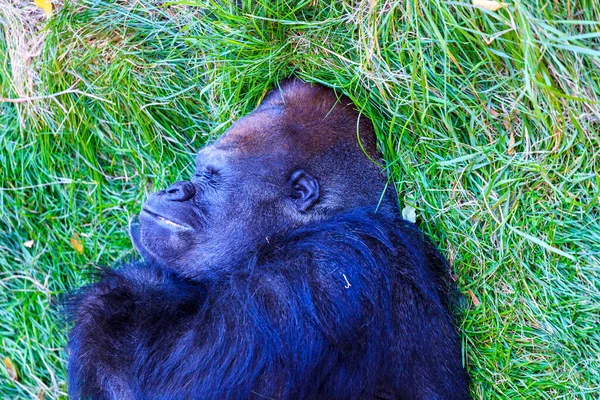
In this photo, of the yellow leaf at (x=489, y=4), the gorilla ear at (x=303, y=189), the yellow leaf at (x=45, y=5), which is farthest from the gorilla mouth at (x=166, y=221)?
the yellow leaf at (x=489, y=4)

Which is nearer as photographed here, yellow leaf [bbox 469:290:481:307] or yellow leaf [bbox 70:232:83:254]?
yellow leaf [bbox 469:290:481:307]

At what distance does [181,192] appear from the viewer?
296 centimetres

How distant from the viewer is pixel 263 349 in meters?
2.63

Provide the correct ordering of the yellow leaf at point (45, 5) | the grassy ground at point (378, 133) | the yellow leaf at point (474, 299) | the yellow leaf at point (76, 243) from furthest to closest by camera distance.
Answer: the yellow leaf at point (76, 243)
the yellow leaf at point (45, 5)
the yellow leaf at point (474, 299)
the grassy ground at point (378, 133)

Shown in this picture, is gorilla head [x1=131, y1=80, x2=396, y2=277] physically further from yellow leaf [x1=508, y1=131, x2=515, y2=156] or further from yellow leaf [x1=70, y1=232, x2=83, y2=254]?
yellow leaf [x1=70, y1=232, x2=83, y2=254]

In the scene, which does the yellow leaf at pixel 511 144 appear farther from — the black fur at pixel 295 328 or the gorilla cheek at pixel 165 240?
the gorilla cheek at pixel 165 240

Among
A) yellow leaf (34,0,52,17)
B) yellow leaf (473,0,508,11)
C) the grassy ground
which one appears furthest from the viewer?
yellow leaf (34,0,52,17)

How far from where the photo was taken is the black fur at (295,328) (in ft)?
8.69

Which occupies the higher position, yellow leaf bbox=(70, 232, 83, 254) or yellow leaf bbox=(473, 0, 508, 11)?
yellow leaf bbox=(473, 0, 508, 11)

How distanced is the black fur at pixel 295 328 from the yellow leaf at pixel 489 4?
983mm

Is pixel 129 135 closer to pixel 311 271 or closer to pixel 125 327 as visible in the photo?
pixel 125 327

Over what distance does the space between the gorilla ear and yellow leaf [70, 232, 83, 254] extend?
145cm

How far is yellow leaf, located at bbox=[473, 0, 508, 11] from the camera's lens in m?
2.48

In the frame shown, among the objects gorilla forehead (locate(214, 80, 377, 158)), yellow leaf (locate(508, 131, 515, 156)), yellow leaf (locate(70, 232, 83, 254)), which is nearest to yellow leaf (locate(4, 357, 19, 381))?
yellow leaf (locate(70, 232, 83, 254))
